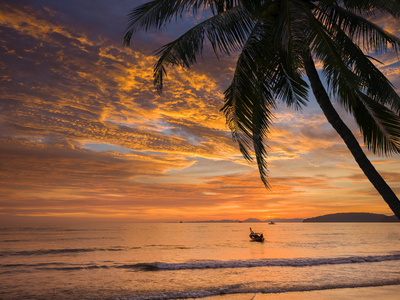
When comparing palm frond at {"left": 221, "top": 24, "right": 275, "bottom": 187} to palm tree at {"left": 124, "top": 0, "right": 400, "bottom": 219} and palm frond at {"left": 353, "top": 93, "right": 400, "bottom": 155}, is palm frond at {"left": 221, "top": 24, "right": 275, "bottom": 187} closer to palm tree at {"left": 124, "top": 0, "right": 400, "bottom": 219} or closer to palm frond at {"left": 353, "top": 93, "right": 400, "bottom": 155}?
palm tree at {"left": 124, "top": 0, "right": 400, "bottom": 219}

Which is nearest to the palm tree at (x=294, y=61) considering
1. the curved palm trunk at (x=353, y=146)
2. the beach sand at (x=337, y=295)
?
the curved palm trunk at (x=353, y=146)

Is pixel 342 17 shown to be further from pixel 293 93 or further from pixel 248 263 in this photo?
pixel 248 263

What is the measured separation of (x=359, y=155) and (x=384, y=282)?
15226 mm

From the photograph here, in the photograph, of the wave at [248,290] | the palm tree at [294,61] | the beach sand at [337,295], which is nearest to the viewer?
the palm tree at [294,61]

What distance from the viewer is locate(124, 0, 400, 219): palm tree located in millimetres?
5461

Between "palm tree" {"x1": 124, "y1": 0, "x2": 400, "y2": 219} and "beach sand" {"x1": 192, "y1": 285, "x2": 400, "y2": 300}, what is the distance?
27.9ft

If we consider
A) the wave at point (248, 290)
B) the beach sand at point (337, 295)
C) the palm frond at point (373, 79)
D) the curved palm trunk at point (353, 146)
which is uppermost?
the palm frond at point (373, 79)

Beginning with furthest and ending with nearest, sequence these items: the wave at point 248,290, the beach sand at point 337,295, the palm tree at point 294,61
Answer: the wave at point 248,290 → the beach sand at point 337,295 → the palm tree at point 294,61

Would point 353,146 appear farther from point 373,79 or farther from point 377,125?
point 373,79

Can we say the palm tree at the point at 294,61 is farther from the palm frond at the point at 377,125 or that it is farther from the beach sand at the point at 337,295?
the beach sand at the point at 337,295

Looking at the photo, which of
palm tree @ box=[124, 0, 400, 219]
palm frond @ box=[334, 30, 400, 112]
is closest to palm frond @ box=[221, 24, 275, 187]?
palm tree @ box=[124, 0, 400, 219]

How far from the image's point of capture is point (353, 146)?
18.7ft

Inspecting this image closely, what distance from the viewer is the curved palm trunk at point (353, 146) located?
546cm

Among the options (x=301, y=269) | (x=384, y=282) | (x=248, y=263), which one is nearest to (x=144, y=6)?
(x=384, y=282)
